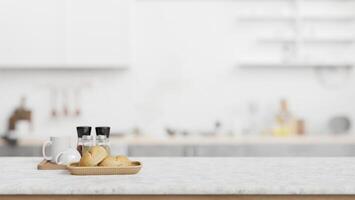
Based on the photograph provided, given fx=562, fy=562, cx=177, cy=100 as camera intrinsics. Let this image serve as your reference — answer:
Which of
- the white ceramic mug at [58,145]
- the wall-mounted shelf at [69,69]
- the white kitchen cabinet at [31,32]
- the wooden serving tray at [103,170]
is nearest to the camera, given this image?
the wooden serving tray at [103,170]

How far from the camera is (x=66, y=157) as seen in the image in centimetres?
218

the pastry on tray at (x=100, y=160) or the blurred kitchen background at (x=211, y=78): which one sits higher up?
the blurred kitchen background at (x=211, y=78)

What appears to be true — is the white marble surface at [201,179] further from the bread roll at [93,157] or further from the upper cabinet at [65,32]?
the upper cabinet at [65,32]

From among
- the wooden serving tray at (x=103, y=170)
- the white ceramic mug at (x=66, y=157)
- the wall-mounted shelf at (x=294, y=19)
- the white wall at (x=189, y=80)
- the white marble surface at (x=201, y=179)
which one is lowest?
the white marble surface at (x=201, y=179)

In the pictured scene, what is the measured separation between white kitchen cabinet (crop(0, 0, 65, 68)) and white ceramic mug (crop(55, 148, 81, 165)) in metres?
2.41

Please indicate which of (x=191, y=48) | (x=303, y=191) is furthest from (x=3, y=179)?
(x=191, y=48)

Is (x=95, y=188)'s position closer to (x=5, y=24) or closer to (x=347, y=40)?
(x=5, y=24)

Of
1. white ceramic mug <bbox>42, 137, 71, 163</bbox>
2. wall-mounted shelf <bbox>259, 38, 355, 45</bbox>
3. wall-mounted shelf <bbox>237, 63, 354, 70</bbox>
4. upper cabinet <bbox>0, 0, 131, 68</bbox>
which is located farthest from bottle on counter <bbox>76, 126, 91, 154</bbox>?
wall-mounted shelf <bbox>259, 38, 355, 45</bbox>

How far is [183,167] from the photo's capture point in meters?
2.22

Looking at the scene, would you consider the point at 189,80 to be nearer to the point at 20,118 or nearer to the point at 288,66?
the point at 288,66

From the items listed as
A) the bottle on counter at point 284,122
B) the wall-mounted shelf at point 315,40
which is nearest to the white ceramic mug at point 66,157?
the bottle on counter at point 284,122

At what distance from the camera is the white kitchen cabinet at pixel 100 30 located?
4500 millimetres

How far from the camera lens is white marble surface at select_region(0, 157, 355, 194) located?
Answer: 1724mm

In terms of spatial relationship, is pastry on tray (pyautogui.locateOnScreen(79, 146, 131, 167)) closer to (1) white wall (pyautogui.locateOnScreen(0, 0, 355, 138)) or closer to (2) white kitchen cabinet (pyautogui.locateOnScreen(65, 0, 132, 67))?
(2) white kitchen cabinet (pyautogui.locateOnScreen(65, 0, 132, 67))
